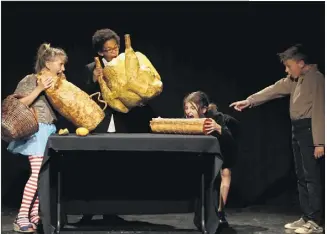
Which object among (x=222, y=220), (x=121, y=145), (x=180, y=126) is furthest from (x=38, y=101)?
(x=222, y=220)

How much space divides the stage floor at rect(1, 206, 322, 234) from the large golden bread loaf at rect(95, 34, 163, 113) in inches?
32.3

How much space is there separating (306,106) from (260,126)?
1431 mm

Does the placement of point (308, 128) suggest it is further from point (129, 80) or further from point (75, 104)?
point (75, 104)

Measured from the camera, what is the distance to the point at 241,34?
20.1 feet

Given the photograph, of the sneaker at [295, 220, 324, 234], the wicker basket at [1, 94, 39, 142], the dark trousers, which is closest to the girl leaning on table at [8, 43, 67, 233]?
the wicker basket at [1, 94, 39, 142]

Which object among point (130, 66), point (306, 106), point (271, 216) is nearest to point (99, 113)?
point (130, 66)

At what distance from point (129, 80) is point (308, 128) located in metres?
1.21

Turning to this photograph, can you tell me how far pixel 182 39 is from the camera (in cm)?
611

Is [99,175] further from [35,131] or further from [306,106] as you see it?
[306,106]

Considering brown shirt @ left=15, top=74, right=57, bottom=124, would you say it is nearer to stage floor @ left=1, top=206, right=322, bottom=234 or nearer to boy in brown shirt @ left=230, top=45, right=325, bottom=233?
stage floor @ left=1, top=206, right=322, bottom=234

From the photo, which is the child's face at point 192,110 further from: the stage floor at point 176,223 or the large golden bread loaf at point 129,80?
the stage floor at point 176,223

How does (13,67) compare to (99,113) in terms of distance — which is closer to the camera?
(99,113)

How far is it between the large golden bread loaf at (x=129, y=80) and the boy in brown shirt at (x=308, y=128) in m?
0.92

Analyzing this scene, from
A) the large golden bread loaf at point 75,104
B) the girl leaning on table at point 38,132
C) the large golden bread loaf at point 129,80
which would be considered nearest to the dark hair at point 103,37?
the large golden bread loaf at point 129,80
